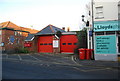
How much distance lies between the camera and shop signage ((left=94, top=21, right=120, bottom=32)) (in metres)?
14.0

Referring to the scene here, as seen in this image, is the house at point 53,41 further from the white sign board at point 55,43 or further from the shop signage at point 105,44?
the shop signage at point 105,44

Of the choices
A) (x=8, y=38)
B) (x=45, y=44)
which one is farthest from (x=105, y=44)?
(x=8, y=38)

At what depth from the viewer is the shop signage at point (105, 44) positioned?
13992mm

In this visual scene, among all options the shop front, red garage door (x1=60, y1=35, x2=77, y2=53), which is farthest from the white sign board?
the shop front

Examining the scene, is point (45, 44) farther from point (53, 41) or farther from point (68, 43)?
point (68, 43)

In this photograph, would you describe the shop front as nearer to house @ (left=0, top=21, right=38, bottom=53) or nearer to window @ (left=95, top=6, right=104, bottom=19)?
window @ (left=95, top=6, right=104, bottom=19)

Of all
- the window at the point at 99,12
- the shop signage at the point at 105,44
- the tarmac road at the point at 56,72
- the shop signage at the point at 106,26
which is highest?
the window at the point at 99,12

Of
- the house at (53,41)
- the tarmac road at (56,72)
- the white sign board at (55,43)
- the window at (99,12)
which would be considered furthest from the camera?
the white sign board at (55,43)

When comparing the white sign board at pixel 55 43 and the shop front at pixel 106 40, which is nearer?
the shop front at pixel 106 40

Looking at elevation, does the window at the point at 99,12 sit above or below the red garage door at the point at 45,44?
above

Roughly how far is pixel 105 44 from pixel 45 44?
15468 millimetres

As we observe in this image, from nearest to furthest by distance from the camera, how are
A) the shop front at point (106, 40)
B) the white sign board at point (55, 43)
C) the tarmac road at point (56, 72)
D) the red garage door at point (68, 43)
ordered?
1. the tarmac road at point (56, 72)
2. the shop front at point (106, 40)
3. the red garage door at point (68, 43)
4. the white sign board at point (55, 43)

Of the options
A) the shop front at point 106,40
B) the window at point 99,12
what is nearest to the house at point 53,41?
the window at point 99,12

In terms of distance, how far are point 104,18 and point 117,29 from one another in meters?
1.86
